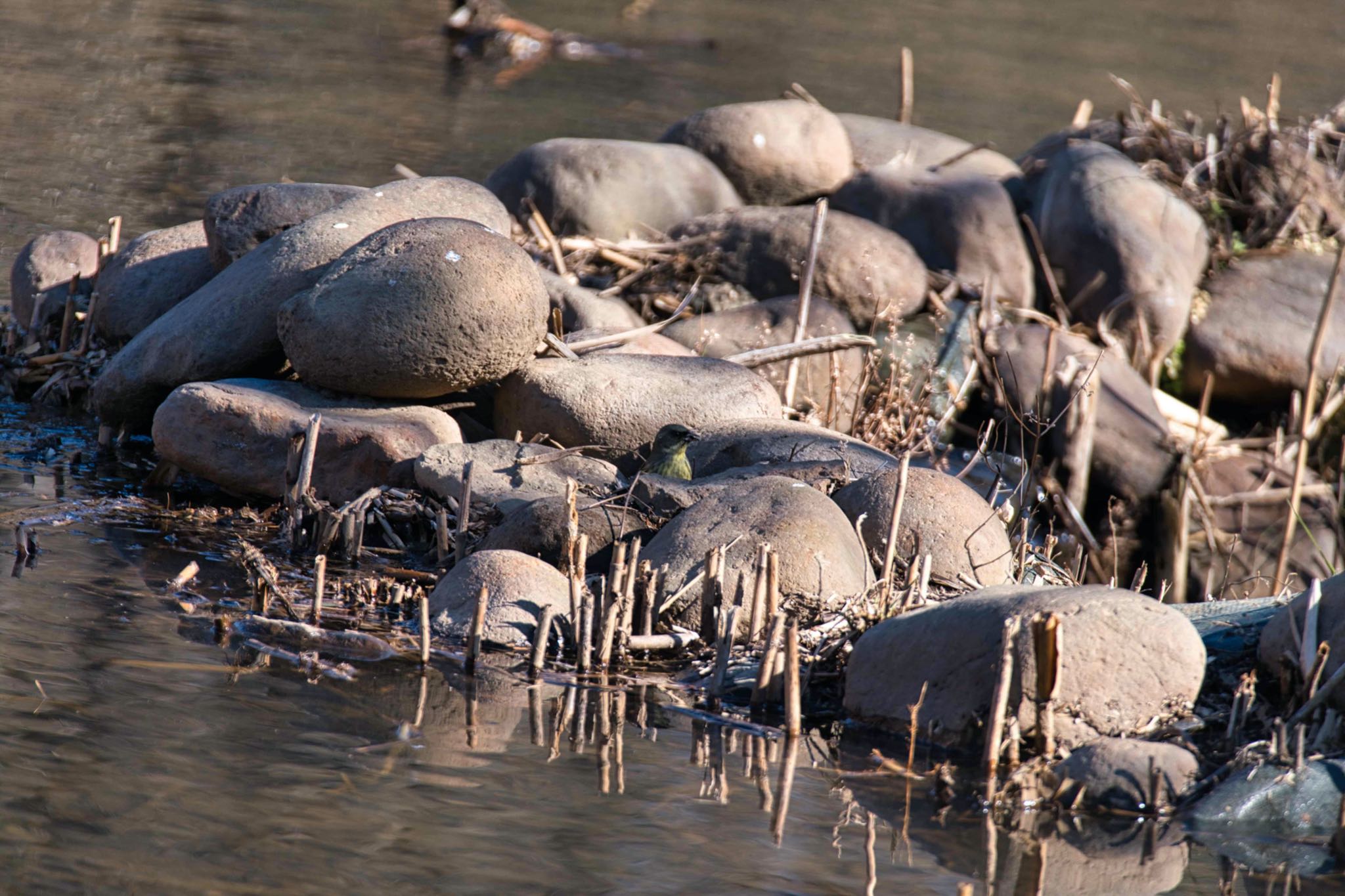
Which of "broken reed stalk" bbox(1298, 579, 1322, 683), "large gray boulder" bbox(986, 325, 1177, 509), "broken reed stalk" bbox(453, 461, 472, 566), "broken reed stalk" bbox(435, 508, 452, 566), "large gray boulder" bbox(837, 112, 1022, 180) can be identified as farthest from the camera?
"large gray boulder" bbox(837, 112, 1022, 180)

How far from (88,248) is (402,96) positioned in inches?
351

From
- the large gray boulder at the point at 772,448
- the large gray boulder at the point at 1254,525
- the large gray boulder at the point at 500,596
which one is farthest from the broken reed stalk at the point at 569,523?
the large gray boulder at the point at 1254,525

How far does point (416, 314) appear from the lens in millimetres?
6555

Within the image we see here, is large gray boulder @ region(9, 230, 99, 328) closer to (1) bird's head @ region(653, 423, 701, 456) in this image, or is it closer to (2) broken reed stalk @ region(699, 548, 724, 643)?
(1) bird's head @ region(653, 423, 701, 456)

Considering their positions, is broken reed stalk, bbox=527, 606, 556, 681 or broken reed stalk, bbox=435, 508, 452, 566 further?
broken reed stalk, bbox=435, 508, 452, 566

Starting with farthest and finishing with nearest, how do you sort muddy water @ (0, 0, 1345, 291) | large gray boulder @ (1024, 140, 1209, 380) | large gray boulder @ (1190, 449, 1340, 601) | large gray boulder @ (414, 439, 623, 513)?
muddy water @ (0, 0, 1345, 291), large gray boulder @ (1024, 140, 1209, 380), large gray boulder @ (1190, 449, 1340, 601), large gray boulder @ (414, 439, 623, 513)

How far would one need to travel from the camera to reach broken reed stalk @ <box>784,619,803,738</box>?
15.4 ft

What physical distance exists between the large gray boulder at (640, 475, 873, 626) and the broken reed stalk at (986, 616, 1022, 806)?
41.1 inches

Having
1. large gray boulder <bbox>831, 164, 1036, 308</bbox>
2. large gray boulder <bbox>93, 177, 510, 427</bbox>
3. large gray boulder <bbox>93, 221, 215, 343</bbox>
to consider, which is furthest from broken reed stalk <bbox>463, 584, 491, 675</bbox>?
large gray boulder <bbox>831, 164, 1036, 308</bbox>

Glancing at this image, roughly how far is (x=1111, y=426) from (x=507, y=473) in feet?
15.8

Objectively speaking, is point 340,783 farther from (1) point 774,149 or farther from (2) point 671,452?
(1) point 774,149

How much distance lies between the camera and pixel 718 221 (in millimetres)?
9812

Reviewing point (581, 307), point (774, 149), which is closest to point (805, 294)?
point (581, 307)

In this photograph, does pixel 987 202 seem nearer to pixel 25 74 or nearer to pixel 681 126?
pixel 681 126
